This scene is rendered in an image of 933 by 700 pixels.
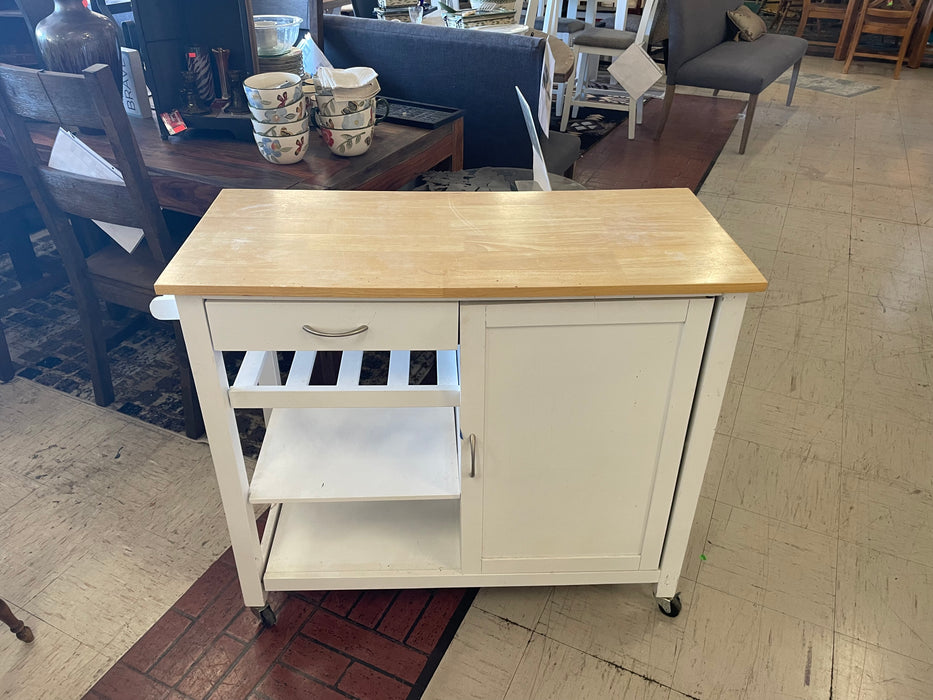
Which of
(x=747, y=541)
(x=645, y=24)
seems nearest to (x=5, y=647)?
(x=747, y=541)

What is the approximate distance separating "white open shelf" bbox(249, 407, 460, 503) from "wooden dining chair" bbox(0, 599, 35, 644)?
0.50m

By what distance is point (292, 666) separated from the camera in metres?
1.33

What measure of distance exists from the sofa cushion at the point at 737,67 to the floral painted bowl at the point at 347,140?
3033 millimetres

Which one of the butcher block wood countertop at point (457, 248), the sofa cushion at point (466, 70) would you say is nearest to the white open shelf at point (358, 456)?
the butcher block wood countertop at point (457, 248)

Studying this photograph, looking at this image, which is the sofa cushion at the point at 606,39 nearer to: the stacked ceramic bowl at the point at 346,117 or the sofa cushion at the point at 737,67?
the sofa cushion at the point at 737,67

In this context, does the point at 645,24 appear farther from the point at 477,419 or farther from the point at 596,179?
the point at 477,419

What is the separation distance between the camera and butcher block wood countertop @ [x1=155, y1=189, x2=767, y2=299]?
100 cm

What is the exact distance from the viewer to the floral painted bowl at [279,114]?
1.58 meters

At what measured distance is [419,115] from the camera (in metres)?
2.07

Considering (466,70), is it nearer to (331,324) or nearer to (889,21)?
(331,324)

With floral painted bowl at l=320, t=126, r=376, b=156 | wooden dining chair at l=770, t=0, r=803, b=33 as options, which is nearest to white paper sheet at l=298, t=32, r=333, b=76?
floral painted bowl at l=320, t=126, r=376, b=156

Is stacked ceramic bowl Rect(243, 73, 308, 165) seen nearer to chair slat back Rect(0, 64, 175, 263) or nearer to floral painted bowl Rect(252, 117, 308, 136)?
floral painted bowl Rect(252, 117, 308, 136)

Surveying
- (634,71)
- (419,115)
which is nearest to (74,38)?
(419,115)

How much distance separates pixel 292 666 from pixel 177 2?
159cm
